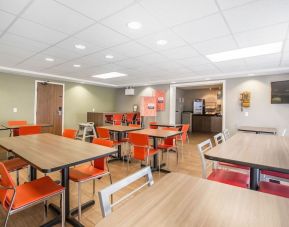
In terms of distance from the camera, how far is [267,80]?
5.24 meters

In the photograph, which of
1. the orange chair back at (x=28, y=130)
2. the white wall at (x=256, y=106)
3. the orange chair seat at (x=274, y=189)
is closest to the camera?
the orange chair seat at (x=274, y=189)


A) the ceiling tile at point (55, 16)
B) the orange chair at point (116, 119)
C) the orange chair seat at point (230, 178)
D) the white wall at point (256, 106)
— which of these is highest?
the ceiling tile at point (55, 16)

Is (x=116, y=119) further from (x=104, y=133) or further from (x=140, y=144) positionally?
(x=140, y=144)

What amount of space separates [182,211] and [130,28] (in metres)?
2.42

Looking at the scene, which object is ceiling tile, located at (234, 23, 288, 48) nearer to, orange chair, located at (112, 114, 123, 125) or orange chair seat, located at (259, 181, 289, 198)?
orange chair seat, located at (259, 181, 289, 198)

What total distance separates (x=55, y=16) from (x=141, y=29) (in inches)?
44.7

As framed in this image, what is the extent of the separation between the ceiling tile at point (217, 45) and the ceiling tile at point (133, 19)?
102 centimetres

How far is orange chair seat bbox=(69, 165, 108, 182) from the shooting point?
2026mm

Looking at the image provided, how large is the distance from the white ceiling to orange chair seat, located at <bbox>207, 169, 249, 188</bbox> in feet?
6.24

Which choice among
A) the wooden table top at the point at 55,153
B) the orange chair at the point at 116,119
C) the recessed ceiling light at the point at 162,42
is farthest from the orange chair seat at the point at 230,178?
the orange chair at the point at 116,119

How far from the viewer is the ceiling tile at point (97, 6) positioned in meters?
1.91

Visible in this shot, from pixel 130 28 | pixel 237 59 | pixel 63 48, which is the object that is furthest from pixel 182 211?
pixel 237 59

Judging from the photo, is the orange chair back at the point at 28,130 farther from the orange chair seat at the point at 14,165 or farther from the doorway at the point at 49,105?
the doorway at the point at 49,105

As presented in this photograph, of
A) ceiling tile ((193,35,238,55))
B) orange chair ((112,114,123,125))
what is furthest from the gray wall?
ceiling tile ((193,35,238,55))
